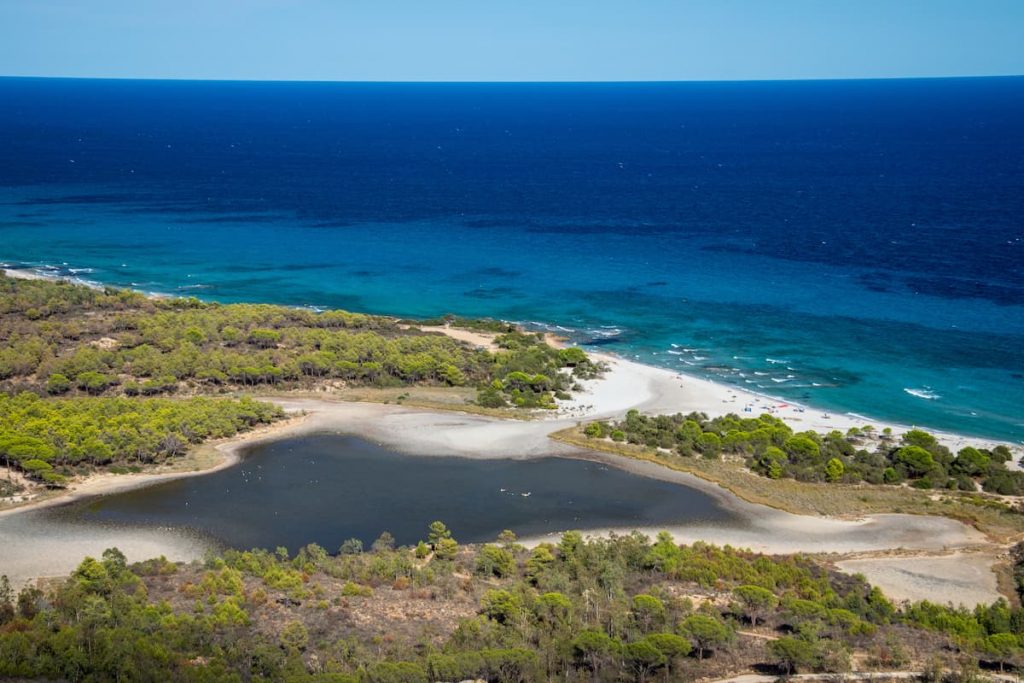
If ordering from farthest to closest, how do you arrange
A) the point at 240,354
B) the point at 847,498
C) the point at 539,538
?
the point at 240,354 → the point at 847,498 → the point at 539,538

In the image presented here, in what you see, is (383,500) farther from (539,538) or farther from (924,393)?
(924,393)

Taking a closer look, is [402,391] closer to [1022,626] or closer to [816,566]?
[816,566]

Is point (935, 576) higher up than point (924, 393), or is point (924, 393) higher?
point (924, 393)

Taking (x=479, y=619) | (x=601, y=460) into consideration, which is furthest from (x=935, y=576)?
(x=479, y=619)

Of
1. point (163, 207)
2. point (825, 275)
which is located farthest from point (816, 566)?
point (163, 207)

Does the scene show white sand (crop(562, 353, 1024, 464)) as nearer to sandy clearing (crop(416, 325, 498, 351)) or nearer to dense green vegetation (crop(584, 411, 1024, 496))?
dense green vegetation (crop(584, 411, 1024, 496))

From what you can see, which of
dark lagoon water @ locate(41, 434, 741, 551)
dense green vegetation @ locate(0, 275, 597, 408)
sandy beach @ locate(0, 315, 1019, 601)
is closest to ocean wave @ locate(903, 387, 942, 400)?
sandy beach @ locate(0, 315, 1019, 601)

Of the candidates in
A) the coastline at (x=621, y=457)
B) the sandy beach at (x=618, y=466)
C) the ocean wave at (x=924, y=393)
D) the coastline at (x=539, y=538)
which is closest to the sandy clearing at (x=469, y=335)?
the coastline at (x=621, y=457)
